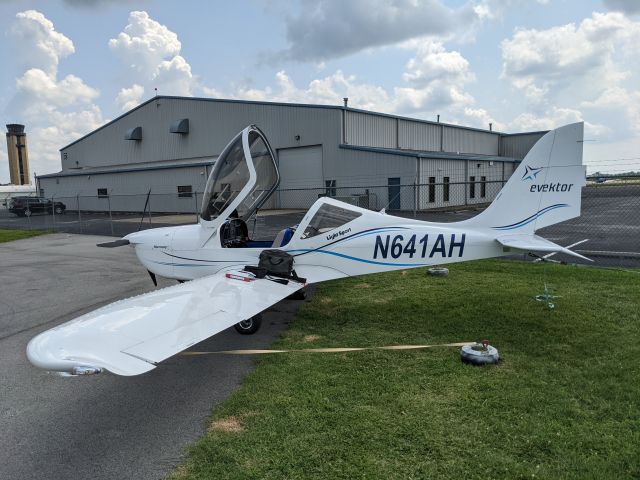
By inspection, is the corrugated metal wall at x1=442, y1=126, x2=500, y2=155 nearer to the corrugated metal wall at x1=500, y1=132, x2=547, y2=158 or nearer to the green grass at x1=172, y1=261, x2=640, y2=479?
the corrugated metal wall at x1=500, y1=132, x2=547, y2=158

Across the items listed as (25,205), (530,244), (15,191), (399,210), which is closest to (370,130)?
(399,210)

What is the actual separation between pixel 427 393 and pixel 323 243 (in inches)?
108

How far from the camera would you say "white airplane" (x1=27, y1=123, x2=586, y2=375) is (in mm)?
3881

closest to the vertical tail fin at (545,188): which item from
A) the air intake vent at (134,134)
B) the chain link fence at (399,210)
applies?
the chain link fence at (399,210)

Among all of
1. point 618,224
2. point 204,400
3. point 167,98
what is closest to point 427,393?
point 204,400

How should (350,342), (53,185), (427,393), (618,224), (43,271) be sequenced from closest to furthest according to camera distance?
1. (427,393)
2. (350,342)
3. (43,271)
4. (618,224)
5. (53,185)

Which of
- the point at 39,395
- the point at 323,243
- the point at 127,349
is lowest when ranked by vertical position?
the point at 39,395

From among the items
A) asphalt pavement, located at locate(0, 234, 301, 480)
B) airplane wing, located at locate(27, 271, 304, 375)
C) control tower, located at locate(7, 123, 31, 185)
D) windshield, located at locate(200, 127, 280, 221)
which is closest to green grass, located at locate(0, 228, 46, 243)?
asphalt pavement, located at locate(0, 234, 301, 480)

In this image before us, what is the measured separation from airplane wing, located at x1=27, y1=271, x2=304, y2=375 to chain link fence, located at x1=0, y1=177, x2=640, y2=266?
2.71 meters

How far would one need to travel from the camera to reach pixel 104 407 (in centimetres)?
417

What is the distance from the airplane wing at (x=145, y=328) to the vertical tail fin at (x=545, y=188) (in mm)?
3171

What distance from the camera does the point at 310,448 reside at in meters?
3.31

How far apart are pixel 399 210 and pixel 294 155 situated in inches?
409

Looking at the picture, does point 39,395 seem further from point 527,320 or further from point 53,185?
point 53,185
